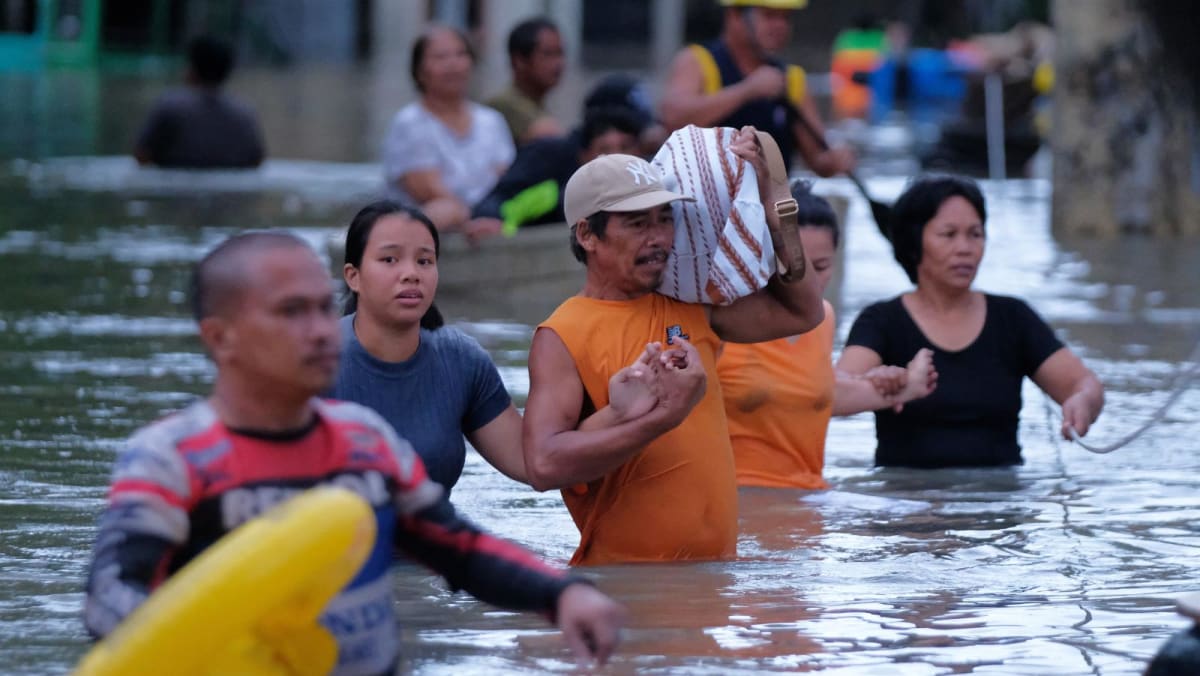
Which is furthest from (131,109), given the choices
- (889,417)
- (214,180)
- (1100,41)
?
(889,417)

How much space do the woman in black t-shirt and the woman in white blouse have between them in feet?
12.1

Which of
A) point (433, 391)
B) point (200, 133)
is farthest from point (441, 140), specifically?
point (200, 133)

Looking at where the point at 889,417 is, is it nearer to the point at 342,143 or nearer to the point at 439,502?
the point at 439,502

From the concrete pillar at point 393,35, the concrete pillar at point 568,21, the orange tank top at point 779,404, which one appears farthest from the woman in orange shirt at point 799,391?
the concrete pillar at point 568,21

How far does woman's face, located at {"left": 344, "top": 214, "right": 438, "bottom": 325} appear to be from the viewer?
207 inches

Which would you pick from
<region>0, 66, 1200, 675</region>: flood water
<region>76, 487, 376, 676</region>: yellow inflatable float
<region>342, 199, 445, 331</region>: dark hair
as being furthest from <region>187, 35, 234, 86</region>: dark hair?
<region>76, 487, 376, 676</region>: yellow inflatable float

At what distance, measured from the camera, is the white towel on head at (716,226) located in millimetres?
5277

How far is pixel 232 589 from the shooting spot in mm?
3164

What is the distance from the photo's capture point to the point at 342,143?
924 inches

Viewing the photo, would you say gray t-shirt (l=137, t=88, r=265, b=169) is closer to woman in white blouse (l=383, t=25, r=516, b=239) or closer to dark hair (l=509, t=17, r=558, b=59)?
dark hair (l=509, t=17, r=558, b=59)

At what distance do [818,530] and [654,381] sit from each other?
1584mm

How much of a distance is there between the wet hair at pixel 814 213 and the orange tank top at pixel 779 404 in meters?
0.28

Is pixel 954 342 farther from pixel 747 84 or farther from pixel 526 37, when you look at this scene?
pixel 526 37

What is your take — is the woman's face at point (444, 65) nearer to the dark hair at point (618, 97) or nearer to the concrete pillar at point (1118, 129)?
the dark hair at point (618, 97)
